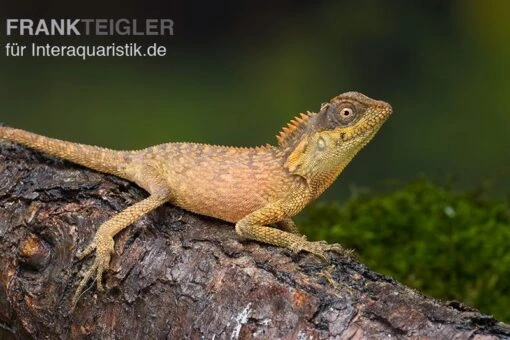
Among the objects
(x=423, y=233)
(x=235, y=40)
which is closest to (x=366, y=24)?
(x=235, y=40)

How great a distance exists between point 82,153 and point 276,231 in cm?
142

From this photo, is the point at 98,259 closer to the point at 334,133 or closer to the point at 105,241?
the point at 105,241

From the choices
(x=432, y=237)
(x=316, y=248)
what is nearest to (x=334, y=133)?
(x=316, y=248)

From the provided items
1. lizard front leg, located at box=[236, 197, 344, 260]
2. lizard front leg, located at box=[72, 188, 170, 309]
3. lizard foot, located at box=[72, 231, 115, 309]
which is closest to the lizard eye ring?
lizard front leg, located at box=[236, 197, 344, 260]

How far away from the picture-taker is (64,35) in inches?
309

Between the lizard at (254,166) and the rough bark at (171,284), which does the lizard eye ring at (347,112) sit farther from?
the rough bark at (171,284)

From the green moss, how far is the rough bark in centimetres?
259

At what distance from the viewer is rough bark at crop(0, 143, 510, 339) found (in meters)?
3.83

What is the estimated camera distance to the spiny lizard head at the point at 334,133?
4949 millimetres

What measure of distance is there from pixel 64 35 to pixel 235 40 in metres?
1.49

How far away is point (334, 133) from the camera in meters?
4.98

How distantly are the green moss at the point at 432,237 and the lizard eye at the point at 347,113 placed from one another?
7.73 ft

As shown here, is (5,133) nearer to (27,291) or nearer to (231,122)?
(27,291)

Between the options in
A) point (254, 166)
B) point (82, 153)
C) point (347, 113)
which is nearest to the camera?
point (347, 113)
